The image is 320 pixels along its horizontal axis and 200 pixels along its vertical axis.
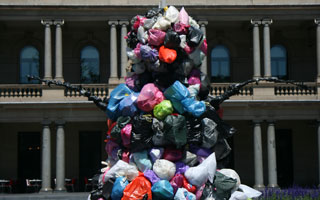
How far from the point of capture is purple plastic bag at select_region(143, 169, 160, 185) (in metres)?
8.43

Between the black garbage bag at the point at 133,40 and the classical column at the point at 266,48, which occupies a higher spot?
the classical column at the point at 266,48

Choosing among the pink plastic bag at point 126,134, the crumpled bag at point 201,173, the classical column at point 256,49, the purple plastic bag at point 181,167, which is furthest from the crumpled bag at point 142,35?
the classical column at point 256,49

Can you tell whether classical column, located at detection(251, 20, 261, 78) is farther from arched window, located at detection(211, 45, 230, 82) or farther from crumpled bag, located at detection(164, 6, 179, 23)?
crumpled bag, located at detection(164, 6, 179, 23)

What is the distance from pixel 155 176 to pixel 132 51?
72.9 inches

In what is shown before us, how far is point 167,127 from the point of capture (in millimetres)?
8469

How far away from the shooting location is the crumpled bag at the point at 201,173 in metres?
8.50

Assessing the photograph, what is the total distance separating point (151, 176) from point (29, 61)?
28396mm

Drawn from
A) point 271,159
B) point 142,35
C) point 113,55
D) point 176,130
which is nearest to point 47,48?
point 113,55

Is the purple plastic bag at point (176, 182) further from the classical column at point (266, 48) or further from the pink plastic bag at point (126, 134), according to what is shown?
the classical column at point (266, 48)

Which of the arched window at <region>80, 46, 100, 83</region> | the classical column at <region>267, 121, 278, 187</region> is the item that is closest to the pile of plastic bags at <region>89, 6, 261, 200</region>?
the classical column at <region>267, 121, 278, 187</region>

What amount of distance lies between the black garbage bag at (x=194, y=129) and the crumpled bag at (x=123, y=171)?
2.95 ft

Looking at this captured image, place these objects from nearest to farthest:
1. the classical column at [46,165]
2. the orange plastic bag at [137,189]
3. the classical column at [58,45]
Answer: the orange plastic bag at [137,189], the classical column at [46,165], the classical column at [58,45]

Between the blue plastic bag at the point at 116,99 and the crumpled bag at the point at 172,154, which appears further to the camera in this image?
the blue plastic bag at the point at 116,99

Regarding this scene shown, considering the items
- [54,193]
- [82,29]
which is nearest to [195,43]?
[54,193]
